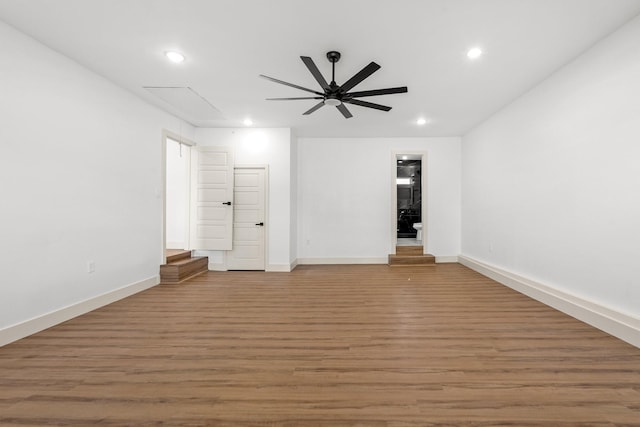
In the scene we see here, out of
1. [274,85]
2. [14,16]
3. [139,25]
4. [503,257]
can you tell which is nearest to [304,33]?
[274,85]

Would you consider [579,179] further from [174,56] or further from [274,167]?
[174,56]

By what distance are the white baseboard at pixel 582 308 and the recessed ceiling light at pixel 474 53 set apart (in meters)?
2.88

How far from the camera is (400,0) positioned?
2191mm

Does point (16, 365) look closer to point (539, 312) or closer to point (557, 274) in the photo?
point (539, 312)

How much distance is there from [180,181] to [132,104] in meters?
2.24

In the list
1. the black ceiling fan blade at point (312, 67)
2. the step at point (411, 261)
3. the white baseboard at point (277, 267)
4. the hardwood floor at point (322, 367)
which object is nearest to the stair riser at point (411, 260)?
the step at point (411, 261)

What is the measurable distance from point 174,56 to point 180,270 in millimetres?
3247

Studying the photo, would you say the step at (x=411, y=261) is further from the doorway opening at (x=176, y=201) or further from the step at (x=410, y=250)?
the doorway opening at (x=176, y=201)

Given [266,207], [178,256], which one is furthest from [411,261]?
[178,256]

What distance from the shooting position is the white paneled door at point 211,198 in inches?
214

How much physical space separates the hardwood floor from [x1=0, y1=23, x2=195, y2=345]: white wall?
1.52 ft

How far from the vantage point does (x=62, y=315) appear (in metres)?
2.93

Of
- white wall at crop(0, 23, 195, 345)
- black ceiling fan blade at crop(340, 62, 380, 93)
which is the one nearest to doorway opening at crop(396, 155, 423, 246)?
black ceiling fan blade at crop(340, 62, 380, 93)

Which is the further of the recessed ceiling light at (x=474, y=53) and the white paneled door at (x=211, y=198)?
the white paneled door at (x=211, y=198)
